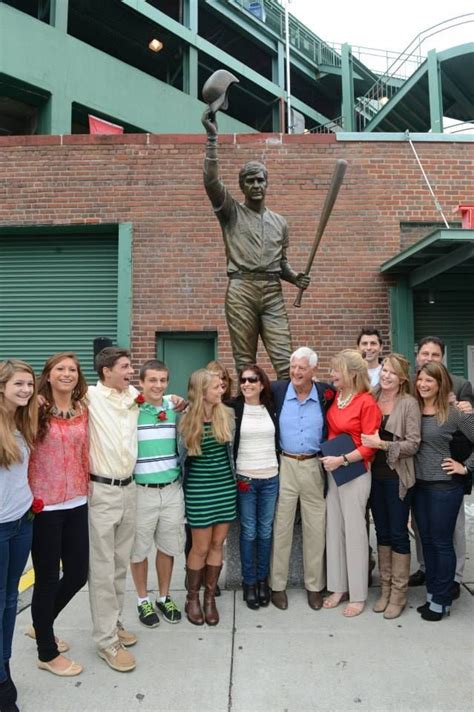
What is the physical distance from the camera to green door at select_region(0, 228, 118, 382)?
8125 millimetres

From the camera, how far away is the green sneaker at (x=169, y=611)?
3.24 metres

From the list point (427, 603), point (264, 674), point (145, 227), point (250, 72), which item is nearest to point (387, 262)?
point (145, 227)

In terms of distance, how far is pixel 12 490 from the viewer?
2320 mm

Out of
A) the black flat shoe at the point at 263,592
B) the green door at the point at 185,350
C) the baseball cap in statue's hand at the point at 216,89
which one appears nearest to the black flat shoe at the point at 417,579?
the black flat shoe at the point at 263,592

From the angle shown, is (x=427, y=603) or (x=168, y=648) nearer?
(x=168, y=648)

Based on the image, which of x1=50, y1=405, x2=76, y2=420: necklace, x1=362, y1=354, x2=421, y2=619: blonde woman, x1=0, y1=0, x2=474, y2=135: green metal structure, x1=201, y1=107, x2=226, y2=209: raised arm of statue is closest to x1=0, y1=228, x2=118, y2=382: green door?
x1=0, y1=0, x2=474, y2=135: green metal structure

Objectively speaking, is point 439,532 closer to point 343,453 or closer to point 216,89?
point 343,453

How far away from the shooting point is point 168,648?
295cm

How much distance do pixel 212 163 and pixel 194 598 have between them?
3.00 meters

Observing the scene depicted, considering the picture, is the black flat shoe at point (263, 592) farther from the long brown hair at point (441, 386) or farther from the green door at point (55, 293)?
the green door at point (55, 293)

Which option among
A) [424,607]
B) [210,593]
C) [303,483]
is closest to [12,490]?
[210,593]

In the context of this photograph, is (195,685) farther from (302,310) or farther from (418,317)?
(418,317)

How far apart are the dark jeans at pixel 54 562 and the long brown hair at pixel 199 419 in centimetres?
73

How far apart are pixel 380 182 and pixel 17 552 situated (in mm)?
7307
